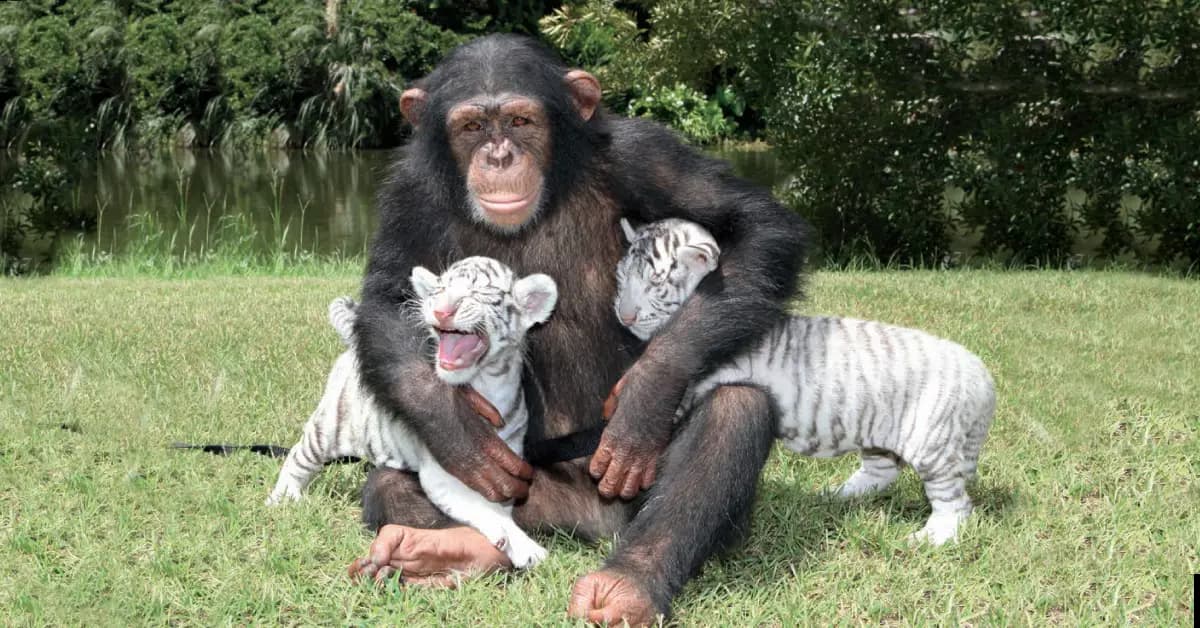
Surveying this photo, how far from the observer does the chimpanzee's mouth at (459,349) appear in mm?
3293

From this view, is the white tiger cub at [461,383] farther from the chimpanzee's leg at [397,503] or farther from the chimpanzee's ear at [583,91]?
the chimpanzee's ear at [583,91]

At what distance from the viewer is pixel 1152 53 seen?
9.59m

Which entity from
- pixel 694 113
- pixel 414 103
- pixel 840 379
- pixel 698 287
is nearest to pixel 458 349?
pixel 698 287

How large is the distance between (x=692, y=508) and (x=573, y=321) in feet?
2.21

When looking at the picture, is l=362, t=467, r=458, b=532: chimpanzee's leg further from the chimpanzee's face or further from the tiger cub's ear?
the tiger cub's ear

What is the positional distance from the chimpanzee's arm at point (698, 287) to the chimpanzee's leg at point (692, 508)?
0.10 m

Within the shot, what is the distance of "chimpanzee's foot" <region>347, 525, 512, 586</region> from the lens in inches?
131

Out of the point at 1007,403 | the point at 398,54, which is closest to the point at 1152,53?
the point at 1007,403

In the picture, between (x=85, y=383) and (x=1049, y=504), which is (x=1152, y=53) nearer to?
(x=1049, y=504)

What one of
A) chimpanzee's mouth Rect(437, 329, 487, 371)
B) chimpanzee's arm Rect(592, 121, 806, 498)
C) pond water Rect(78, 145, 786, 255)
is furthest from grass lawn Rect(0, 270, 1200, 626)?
pond water Rect(78, 145, 786, 255)

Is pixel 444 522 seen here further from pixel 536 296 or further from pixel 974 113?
pixel 974 113

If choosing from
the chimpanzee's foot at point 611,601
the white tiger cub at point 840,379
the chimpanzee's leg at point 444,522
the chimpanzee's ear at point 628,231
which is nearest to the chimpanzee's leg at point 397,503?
the chimpanzee's leg at point 444,522

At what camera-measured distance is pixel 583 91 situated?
3627mm

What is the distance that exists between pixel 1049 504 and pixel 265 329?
4.17 meters
